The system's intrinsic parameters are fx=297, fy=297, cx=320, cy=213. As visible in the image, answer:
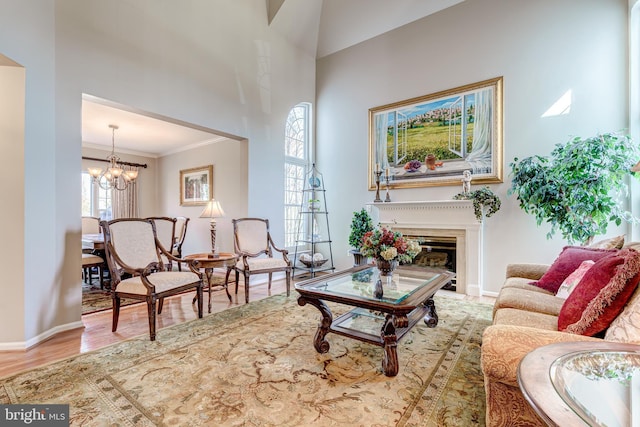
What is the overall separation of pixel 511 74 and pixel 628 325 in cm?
372

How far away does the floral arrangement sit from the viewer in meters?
2.54

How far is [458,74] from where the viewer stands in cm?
425

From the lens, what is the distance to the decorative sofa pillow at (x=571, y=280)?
2.11 meters

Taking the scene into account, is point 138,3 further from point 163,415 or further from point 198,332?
point 163,415

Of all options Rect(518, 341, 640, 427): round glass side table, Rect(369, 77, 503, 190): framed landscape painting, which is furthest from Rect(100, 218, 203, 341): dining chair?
Rect(369, 77, 503, 190): framed landscape painting

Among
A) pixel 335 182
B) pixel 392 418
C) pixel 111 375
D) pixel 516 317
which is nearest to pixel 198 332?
pixel 111 375

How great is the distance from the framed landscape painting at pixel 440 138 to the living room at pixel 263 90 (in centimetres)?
14

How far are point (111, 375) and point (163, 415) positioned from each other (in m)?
0.68

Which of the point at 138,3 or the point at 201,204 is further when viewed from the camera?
the point at 201,204

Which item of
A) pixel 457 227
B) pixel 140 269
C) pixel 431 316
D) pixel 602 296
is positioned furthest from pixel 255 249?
pixel 602 296

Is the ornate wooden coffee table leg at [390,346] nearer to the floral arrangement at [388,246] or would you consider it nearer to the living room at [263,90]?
the floral arrangement at [388,246]

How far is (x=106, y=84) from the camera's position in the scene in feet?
9.84

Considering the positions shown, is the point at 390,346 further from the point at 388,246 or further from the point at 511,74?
the point at 511,74

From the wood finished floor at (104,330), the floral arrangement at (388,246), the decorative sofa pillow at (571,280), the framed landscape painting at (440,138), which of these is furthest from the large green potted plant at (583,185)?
the floral arrangement at (388,246)
